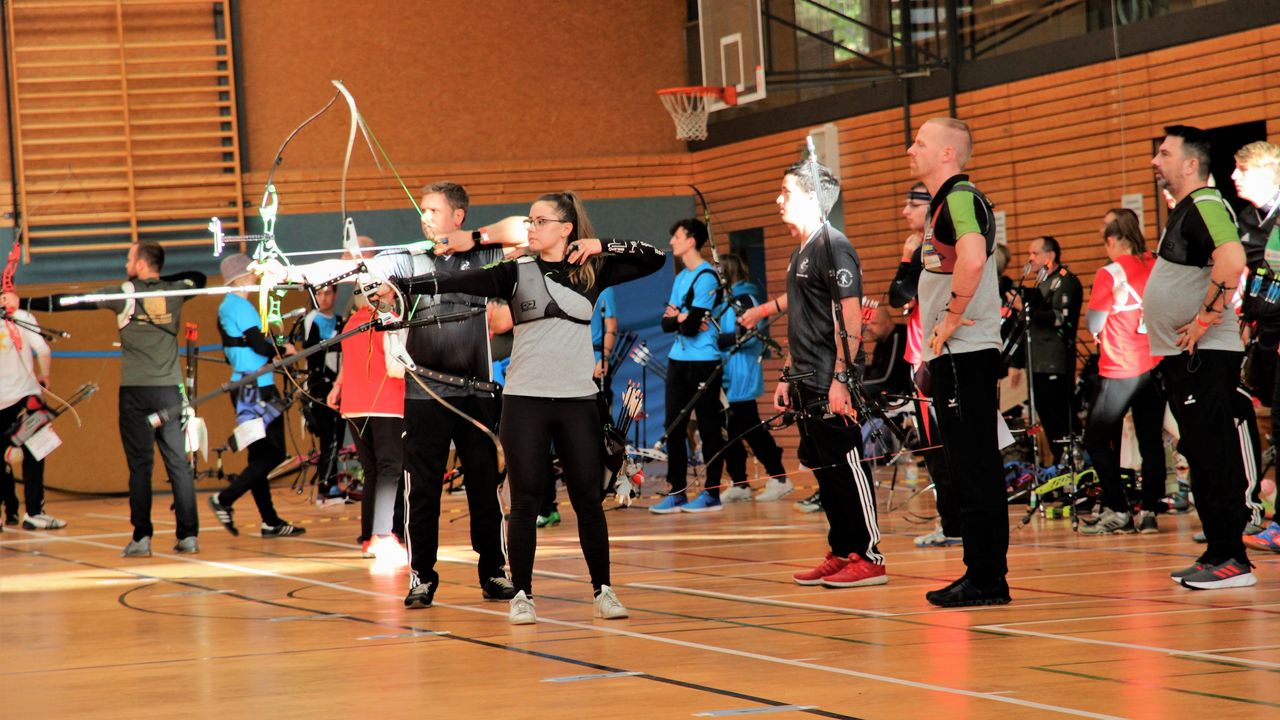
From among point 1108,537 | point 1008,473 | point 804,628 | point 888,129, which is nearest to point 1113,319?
point 1108,537

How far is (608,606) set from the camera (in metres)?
4.76

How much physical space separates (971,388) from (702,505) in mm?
4621

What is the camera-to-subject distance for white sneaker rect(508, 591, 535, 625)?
470 centimetres

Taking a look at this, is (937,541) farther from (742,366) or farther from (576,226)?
(742,366)

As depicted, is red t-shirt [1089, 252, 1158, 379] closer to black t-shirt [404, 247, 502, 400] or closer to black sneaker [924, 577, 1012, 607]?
black sneaker [924, 577, 1012, 607]

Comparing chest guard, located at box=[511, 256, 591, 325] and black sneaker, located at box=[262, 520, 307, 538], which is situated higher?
chest guard, located at box=[511, 256, 591, 325]

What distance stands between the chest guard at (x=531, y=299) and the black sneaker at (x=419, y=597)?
3.64 ft

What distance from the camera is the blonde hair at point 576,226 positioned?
15.8 ft

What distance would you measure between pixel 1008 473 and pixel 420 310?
4.47 meters

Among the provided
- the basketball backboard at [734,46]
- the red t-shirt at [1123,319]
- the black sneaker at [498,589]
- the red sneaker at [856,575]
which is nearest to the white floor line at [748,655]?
the black sneaker at [498,589]

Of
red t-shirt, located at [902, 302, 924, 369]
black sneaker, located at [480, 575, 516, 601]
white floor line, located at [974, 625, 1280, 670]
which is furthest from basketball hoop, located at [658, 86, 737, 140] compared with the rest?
white floor line, located at [974, 625, 1280, 670]

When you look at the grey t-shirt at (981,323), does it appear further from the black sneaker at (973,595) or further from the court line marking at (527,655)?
the court line marking at (527,655)

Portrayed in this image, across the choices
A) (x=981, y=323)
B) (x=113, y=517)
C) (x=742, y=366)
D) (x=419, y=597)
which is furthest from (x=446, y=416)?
(x=113, y=517)

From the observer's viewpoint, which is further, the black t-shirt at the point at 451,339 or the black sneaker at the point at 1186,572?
the black t-shirt at the point at 451,339
